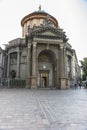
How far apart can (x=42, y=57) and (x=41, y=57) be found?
0.24 m

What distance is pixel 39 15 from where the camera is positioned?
4309cm

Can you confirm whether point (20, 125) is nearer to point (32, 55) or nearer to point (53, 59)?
point (32, 55)

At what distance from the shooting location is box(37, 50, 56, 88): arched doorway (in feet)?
116

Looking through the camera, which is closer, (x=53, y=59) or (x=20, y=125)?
(x=20, y=125)

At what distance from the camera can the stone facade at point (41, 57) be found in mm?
31547

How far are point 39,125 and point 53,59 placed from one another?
30289 millimetres

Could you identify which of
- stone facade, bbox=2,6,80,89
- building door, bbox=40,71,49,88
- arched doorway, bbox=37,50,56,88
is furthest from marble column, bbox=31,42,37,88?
building door, bbox=40,71,49,88

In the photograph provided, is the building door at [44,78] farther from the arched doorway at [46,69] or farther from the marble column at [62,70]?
the marble column at [62,70]

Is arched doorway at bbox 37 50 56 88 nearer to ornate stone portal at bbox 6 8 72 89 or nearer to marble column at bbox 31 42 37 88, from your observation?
ornate stone portal at bbox 6 8 72 89

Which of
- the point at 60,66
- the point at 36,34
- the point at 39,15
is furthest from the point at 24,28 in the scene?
the point at 60,66

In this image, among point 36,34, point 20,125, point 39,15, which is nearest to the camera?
point 20,125

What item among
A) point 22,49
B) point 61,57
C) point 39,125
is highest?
point 22,49

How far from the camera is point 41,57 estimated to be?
36.0 meters

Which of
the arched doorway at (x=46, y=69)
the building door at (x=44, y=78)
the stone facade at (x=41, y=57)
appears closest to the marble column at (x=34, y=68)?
the stone facade at (x=41, y=57)
